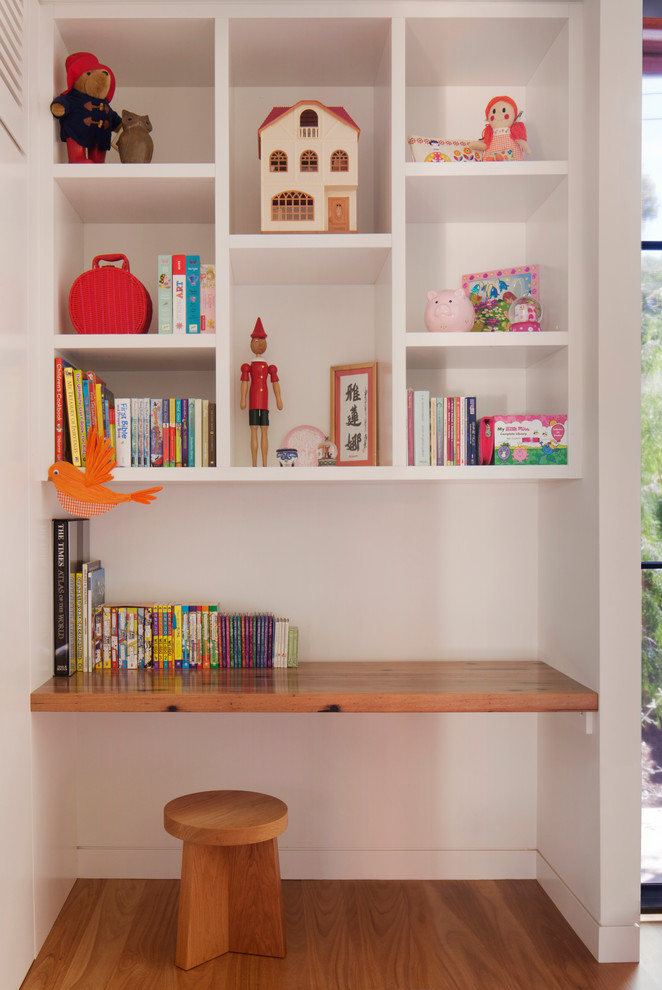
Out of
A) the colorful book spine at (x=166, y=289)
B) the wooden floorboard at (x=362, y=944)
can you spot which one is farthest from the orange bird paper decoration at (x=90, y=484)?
the wooden floorboard at (x=362, y=944)

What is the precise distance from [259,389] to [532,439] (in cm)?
78

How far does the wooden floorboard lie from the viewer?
6.15 feet

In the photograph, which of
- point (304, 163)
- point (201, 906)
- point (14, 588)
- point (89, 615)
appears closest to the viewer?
point (14, 588)

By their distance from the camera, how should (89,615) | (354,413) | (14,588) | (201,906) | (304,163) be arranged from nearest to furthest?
(14,588) < (201,906) < (304,163) < (89,615) < (354,413)

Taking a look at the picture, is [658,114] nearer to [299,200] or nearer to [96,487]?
[299,200]

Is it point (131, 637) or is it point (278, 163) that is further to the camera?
point (131, 637)

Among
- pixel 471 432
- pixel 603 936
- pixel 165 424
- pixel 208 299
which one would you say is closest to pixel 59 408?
pixel 165 424

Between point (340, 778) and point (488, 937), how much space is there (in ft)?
2.00

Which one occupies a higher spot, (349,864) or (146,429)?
(146,429)

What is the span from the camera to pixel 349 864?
7.89 ft

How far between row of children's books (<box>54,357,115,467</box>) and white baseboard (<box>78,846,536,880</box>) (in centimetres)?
128

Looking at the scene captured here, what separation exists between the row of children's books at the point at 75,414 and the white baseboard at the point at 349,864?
1279mm

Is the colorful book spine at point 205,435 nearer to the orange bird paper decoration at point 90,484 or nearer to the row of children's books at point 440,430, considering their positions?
the orange bird paper decoration at point 90,484

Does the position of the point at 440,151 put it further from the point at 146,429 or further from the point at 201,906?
the point at 201,906
